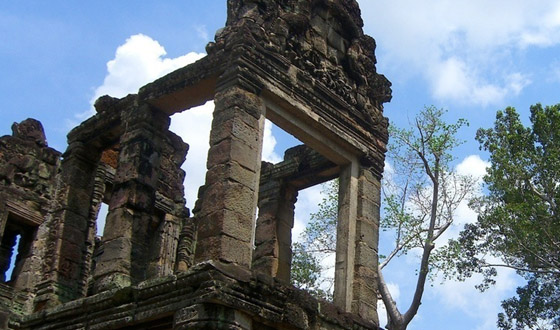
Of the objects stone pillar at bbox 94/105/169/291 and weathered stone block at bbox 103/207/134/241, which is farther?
weathered stone block at bbox 103/207/134/241

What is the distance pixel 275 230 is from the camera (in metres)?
10.3

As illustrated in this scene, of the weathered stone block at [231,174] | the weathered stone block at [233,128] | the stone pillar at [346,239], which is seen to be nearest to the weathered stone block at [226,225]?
the weathered stone block at [231,174]

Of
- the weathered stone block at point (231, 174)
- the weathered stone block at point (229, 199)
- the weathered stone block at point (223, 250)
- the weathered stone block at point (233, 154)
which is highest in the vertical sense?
the weathered stone block at point (233, 154)

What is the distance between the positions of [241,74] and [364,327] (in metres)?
3.38

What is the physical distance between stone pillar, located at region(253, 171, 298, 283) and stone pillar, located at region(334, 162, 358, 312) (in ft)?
4.01

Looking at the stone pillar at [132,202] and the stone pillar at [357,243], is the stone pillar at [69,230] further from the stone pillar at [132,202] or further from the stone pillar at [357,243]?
the stone pillar at [357,243]

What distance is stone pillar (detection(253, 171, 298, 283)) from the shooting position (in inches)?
399

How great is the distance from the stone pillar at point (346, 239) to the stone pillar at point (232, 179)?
1.70 meters

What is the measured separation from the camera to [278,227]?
10367 millimetres

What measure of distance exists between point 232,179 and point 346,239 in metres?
2.12

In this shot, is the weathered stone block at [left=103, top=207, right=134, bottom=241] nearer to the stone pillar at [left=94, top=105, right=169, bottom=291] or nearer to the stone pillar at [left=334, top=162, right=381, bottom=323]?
the stone pillar at [left=94, top=105, right=169, bottom=291]

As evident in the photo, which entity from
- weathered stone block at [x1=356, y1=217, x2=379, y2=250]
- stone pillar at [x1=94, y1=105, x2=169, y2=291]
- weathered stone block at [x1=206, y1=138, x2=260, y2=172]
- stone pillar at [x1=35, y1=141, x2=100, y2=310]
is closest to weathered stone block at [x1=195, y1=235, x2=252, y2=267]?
weathered stone block at [x1=206, y1=138, x2=260, y2=172]

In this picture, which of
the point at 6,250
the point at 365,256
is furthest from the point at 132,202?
the point at 6,250

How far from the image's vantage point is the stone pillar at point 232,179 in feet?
24.4
